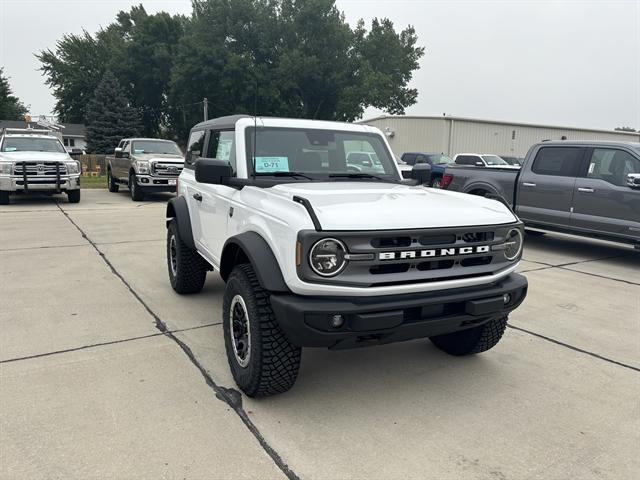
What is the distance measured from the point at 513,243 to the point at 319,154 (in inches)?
66.5

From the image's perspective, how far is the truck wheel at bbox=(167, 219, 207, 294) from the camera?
16.5 ft

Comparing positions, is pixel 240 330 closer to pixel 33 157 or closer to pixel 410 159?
pixel 33 157

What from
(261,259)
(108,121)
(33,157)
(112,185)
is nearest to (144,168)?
(33,157)

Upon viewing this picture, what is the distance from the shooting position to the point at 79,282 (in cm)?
571

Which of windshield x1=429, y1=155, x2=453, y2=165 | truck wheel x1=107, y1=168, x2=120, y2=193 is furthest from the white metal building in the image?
truck wheel x1=107, y1=168, x2=120, y2=193

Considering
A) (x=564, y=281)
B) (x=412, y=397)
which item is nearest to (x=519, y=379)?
(x=412, y=397)

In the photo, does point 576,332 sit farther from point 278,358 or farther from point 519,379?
point 278,358

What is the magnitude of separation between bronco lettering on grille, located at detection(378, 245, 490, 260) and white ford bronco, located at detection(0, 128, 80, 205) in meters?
12.3

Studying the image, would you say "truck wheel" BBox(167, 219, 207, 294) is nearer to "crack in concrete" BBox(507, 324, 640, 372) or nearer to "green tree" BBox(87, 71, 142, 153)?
"crack in concrete" BBox(507, 324, 640, 372)

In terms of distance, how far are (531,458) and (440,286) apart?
1.03 metres

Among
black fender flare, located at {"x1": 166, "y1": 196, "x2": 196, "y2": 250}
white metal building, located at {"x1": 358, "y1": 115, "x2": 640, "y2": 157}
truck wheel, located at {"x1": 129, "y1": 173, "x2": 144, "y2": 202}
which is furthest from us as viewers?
white metal building, located at {"x1": 358, "y1": 115, "x2": 640, "y2": 157}

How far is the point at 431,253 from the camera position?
2840 millimetres

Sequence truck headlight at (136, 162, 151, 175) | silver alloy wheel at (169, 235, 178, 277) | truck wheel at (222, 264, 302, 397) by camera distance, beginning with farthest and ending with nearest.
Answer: truck headlight at (136, 162, 151, 175) → silver alloy wheel at (169, 235, 178, 277) → truck wheel at (222, 264, 302, 397)

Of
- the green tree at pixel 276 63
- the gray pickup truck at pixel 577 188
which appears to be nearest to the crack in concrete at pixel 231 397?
the gray pickup truck at pixel 577 188
